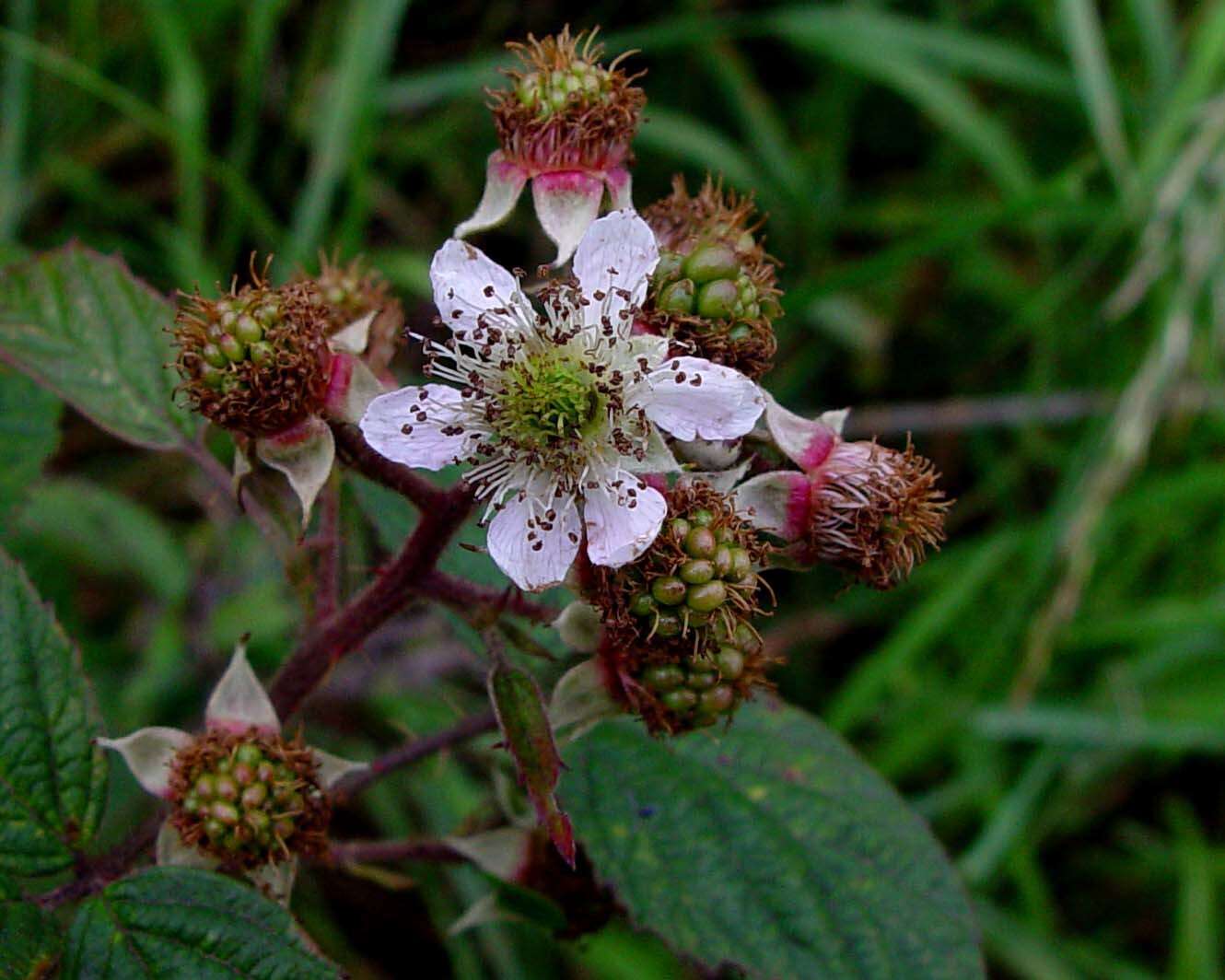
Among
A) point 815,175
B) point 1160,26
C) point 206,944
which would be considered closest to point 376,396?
point 206,944

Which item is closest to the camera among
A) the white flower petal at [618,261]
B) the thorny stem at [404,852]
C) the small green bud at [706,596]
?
the small green bud at [706,596]

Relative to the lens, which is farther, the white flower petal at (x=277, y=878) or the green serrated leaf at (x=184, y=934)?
the white flower petal at (x=277, y=878)

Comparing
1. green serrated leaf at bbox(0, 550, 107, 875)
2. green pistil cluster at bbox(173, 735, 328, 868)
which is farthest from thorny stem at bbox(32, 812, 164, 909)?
green pistil cluster at bbox(173, 735, 328, 868)

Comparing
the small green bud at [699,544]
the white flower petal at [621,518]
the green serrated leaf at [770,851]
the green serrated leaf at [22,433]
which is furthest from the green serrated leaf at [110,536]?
the small green bud at [699,544]

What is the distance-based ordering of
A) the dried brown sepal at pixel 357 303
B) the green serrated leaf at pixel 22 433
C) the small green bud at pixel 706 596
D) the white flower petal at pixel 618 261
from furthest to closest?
the green serrated leaf at pixel 22 433
the dried brown sepal at pixel 357 303
the white flower petal at pixel 618 261
the small green bud at pixel 706 596

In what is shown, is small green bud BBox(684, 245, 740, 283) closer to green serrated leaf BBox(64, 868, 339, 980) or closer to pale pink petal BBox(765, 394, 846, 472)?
pale pink petal BBox(765, 394, 846, 472)

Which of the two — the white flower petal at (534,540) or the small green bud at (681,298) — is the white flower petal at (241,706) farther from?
the small green bud at (681,298)

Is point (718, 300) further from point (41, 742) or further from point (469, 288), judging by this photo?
point (41, 742)

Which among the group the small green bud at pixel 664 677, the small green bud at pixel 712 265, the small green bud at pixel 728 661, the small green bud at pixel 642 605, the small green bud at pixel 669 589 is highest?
the small green bud at pixel 712 265

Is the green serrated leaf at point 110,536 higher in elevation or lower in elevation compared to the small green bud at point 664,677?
higher
